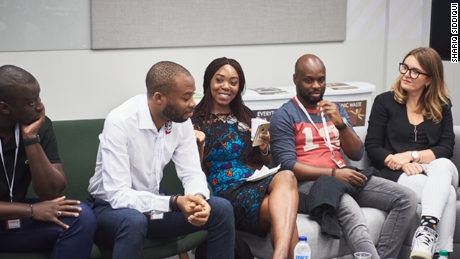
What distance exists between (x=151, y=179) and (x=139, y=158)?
0.43 feet

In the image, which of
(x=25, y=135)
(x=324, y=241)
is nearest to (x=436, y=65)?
(x=324, y=241)

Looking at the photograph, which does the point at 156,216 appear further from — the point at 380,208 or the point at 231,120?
the point at 380,208

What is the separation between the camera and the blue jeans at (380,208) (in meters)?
3.99

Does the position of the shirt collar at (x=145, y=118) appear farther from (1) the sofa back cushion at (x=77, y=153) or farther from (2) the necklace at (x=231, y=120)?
(2) the necklace at (x=231, y=120)

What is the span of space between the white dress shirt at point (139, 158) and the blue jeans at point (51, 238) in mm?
231

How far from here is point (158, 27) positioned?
5.45 metres

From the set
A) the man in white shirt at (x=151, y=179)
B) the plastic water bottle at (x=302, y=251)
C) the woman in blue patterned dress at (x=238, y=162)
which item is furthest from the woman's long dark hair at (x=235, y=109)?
the plastic water bottle at (x=302, y=251)

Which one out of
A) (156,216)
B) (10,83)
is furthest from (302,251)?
(10,83)

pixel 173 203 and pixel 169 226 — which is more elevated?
pixel 173 203

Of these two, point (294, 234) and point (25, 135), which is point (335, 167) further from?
point (25, 135)

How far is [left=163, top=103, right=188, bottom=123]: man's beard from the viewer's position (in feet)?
12.2

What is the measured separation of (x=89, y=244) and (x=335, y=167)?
1.62 m

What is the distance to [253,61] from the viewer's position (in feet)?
19.1

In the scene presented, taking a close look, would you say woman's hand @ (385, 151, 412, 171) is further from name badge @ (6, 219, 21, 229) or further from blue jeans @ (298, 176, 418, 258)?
name badge @ (6, 219, 21, 229)
